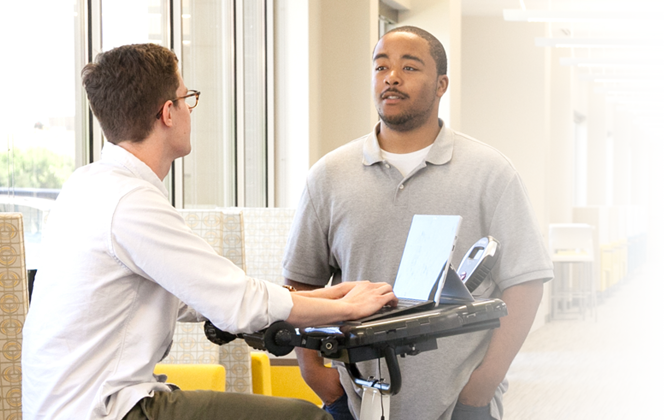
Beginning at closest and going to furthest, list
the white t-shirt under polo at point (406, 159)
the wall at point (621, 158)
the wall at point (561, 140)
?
the white t-shirt under polo at point (406, 159) < the wall at point (561, 140) < the wall at point (621, 158)

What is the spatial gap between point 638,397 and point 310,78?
9.93ft

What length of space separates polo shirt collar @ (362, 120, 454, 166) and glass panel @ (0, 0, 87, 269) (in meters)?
1.52

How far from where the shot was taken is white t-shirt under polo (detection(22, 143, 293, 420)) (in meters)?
1.40

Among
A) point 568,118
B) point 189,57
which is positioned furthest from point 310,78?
point 568,118

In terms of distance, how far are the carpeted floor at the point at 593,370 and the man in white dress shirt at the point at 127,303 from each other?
12.3 feet

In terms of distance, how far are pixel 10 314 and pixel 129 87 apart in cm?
90

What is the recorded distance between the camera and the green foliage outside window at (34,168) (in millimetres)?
3066

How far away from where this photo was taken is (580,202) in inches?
557

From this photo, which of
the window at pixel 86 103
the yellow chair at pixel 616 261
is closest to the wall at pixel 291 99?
the window at pixel 86 103

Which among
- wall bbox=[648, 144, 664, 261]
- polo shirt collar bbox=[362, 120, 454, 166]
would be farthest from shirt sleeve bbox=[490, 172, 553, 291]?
wall bbox=[648, 144, 664, 261]

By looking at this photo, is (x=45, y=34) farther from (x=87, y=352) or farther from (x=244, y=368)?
(x=87, y=352)

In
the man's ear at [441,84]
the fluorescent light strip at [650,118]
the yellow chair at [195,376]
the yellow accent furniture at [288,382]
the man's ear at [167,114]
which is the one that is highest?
the fluorescent light strip at [650,118]

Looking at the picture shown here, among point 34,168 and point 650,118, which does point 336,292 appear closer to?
point 34,168

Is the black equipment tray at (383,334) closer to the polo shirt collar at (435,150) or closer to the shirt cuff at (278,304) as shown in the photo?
the shirt cuff at (278,304)
